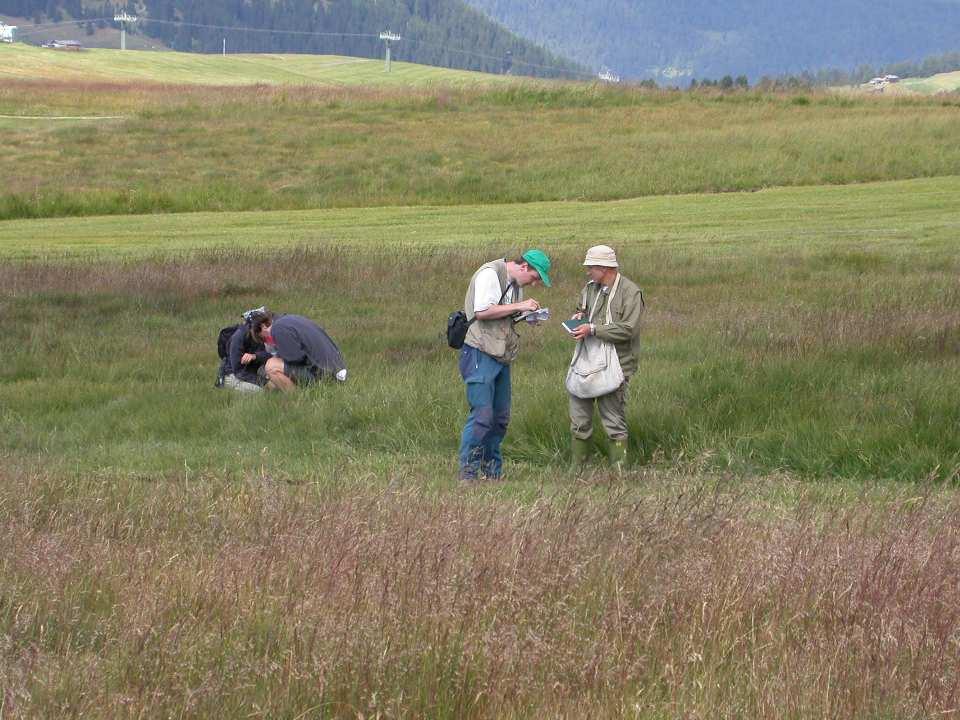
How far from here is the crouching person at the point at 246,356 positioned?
1245 centimetres

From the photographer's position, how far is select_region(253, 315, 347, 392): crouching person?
1224 centimetres

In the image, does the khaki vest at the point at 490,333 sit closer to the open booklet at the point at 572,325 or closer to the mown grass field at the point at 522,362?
the open booklet at the point at 572,325

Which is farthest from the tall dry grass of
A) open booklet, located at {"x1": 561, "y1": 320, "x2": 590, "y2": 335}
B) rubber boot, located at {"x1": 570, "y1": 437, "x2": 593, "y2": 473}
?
rubber boot, located at {"x1": 570, "y1": 437, "x2": 593, "y2": 473}

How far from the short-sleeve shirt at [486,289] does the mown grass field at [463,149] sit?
26339 mm

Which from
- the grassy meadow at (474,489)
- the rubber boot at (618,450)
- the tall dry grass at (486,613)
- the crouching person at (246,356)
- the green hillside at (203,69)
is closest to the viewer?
the tall dry grass at (486,613)


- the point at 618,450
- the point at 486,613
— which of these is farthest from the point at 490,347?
the point at 486,613

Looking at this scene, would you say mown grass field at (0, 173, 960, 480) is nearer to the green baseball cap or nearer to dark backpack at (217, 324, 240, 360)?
dark backpack at (217, 324, 240, 360)

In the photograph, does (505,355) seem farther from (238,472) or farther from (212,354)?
(212,354)

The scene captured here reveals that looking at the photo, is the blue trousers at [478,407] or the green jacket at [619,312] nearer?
the green jacket at [619,312]

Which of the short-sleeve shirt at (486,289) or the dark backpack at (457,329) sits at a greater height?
the short-sleeve shirt at (486,289)

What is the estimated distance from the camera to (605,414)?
951 centimetres

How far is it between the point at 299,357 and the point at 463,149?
29.4 metres

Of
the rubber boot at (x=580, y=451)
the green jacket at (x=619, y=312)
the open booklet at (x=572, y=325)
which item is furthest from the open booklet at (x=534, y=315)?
the rubber boot at (x=580, y=451)

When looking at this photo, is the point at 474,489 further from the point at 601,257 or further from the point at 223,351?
the point at 223,351
